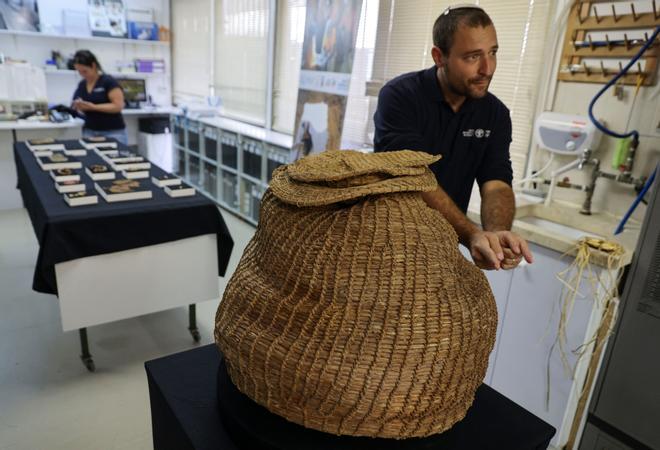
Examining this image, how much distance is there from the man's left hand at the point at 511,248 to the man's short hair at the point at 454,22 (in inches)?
29.1

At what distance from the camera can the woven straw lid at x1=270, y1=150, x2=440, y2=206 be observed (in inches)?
30.1

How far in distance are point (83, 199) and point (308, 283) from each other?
6.28 feet

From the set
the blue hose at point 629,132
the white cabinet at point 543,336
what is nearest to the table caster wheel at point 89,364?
the white cabinet at point 543,336

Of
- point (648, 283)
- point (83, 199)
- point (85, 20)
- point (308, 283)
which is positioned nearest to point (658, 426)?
point (648, 283)

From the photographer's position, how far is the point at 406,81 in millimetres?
1610

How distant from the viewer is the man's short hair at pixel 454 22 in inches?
54.1

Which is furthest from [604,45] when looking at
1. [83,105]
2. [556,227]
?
[83,105]

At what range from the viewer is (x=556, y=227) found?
235 centimetres

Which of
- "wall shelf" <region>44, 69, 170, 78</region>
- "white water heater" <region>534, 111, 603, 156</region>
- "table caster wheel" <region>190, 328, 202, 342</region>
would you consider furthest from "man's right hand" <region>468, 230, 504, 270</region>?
"wall shelf" <region>44, 69, 170, 78</region>

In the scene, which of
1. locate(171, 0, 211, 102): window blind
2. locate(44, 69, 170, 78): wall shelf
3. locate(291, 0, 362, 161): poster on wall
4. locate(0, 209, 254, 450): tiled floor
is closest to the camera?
locate(0, 209, 254, 450): tiled floor

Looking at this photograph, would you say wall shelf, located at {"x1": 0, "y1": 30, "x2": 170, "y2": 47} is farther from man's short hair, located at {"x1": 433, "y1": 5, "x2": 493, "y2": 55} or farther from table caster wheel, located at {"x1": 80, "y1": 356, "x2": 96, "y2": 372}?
man's short hair, located at {"x1": 433, "y1": 5, "x2": 493, "y2": 55}

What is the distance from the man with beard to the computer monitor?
5.21m

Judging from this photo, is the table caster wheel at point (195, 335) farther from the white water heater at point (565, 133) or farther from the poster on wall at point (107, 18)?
the poster on wall at point (107, 18)

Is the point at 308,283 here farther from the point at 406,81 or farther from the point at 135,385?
the point at 135,385
